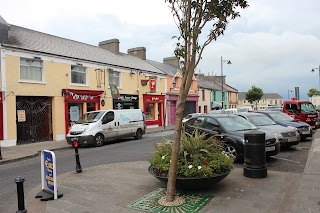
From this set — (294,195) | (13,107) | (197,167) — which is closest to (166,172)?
(197,167)

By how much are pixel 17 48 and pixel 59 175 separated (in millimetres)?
11037

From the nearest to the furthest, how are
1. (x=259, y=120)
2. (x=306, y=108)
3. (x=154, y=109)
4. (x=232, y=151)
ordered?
(x=232, y=151), (x=259, y=120), (x=306, y=108), (x=154, y=109)

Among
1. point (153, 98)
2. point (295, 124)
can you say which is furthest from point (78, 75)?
point (295, 124)

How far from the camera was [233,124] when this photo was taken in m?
9.81

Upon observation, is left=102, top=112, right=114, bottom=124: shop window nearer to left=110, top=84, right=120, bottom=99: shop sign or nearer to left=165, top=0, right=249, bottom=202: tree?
left=110, top=84, right=120, bottom=99: shop sign

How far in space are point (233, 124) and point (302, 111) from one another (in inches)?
374

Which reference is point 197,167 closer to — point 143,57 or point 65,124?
point 65,124

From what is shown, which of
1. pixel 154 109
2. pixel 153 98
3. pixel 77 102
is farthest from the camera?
pixel 154 109

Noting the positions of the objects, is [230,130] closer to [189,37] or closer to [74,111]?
[189,37]

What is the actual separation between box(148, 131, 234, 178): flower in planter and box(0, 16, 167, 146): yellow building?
41.0 ft

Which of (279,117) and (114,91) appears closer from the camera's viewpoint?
(279,117)

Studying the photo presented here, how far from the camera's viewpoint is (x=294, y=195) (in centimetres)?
535

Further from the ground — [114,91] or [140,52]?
[140,52]

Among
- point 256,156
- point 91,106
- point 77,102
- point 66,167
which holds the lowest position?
point 66,167
